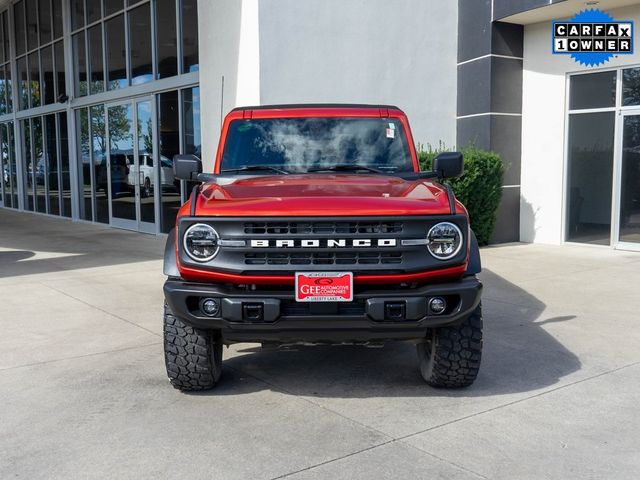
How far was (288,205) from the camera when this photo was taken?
3820mm

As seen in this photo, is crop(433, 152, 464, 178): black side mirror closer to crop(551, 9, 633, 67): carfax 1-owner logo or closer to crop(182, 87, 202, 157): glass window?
crop(551, 9, 633, 67): carfax 1-owner logo

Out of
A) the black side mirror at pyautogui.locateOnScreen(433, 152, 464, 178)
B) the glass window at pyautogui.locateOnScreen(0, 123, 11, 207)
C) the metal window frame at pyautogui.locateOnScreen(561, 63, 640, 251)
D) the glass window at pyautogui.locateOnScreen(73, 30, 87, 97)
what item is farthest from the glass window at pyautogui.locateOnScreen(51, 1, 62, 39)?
the black side mirror at pyautogui.locateOnScreen(433, 152, 464, 178)

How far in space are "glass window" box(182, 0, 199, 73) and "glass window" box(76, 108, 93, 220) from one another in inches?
198

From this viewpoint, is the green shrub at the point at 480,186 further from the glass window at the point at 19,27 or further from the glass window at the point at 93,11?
the glass window at the point at 19,27

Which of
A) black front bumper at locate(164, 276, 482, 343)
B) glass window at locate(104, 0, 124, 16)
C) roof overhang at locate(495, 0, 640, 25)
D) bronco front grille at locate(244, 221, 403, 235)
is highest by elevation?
glass window at locate(104, 0, 124, 16)

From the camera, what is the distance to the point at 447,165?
486cm

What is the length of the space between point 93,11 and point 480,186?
1021 cm

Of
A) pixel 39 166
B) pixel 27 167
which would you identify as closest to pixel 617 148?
pixel 39 166

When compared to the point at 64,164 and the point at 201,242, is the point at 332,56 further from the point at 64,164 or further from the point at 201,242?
the point at 64,164

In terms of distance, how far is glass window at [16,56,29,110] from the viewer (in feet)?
66.3

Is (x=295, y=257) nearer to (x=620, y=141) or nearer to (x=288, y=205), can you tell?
(x=288, y=205)

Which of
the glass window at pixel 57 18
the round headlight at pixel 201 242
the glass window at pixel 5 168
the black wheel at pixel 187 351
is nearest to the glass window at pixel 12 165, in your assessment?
the glass window at pixel 5 168

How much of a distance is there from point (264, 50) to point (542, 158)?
5273mm

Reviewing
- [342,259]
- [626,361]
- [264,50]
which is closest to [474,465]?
[342,259]
